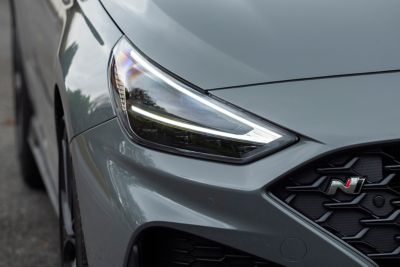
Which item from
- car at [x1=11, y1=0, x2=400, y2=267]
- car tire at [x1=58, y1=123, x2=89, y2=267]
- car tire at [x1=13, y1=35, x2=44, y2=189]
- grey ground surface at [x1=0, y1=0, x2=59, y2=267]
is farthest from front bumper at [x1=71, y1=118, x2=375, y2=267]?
car tire at [x1=13, y1=35, x2=44, y2=189]

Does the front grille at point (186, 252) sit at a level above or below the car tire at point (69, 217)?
above

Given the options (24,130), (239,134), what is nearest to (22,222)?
(24,130)

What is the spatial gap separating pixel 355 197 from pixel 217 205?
1.11 feet

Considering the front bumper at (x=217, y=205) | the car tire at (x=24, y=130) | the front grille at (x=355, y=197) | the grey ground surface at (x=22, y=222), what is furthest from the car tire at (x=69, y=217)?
the car tire at (x=24, y=130)

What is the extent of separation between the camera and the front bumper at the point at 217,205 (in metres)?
2.07

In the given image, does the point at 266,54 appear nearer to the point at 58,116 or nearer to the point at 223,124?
the point at 223,124

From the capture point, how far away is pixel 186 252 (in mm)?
2184

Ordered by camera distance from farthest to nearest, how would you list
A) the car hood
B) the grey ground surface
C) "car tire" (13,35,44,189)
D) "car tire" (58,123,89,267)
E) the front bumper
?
1. "car tire" (13,35,44,189)
2. the grey ground surface
3. "car tire" (58,123,89,267)
4. the car hood
5. the front bumper

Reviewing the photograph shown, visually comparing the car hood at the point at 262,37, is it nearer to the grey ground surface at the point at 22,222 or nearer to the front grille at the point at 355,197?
the front grille at the point at 355,197

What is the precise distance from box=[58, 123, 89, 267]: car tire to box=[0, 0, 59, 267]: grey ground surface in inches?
34.5

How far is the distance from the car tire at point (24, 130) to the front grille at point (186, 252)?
2345 mm

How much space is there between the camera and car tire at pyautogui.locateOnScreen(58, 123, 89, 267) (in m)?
2.57

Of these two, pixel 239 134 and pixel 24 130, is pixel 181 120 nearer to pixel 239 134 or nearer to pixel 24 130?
pixel 239 134

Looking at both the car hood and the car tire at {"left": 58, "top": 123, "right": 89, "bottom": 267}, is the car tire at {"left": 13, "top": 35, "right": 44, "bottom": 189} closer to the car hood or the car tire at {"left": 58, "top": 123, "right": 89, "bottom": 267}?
the car tire at {"left": 58, "top": 123, "right": 89, "bottom": 267}
